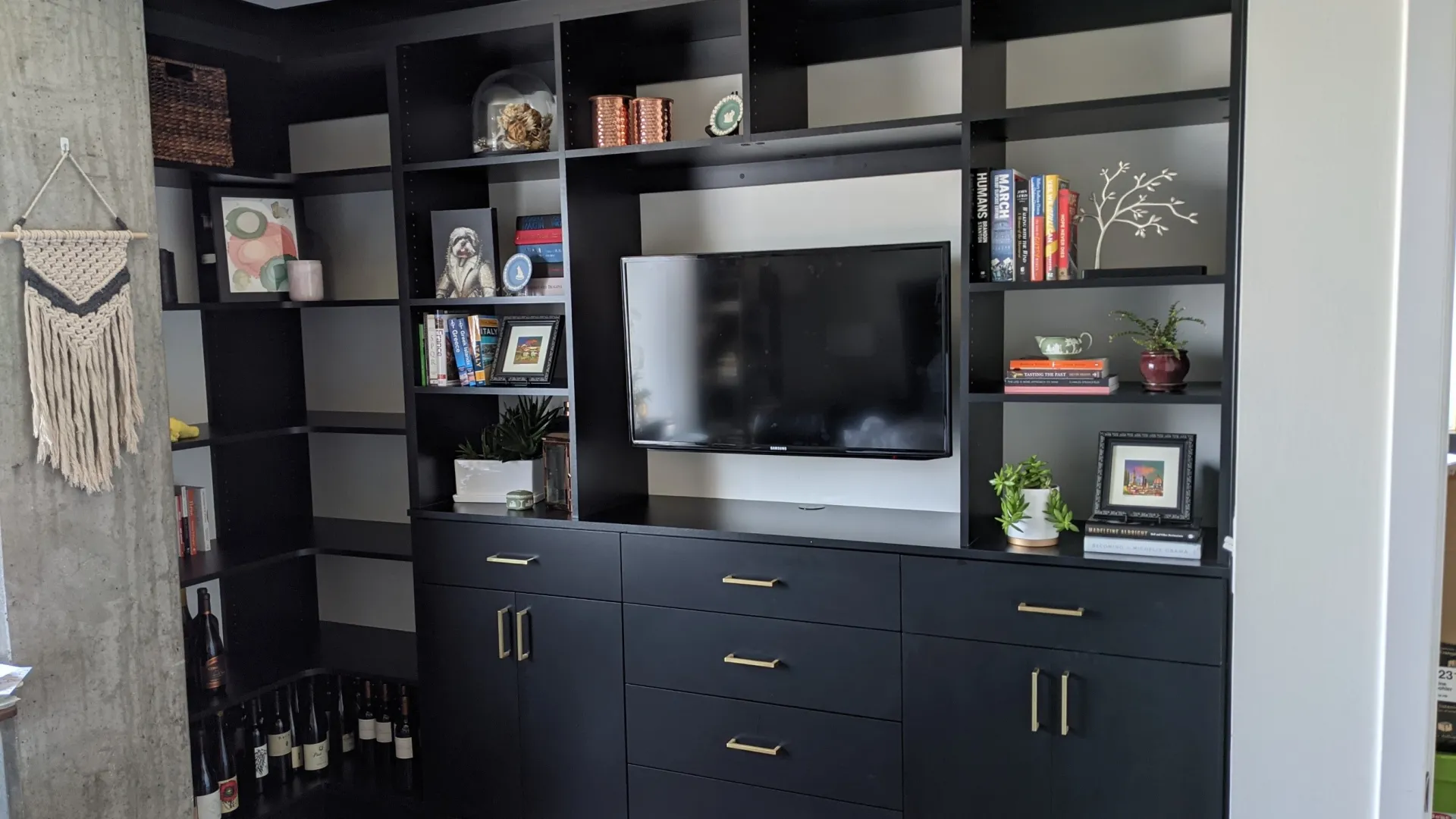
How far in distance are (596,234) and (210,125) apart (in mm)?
1211

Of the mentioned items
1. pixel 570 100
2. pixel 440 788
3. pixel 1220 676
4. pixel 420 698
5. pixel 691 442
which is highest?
pixel 570 100

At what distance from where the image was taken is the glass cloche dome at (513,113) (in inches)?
118

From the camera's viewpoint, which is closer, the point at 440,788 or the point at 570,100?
the point at 570,100

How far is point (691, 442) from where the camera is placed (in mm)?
2938

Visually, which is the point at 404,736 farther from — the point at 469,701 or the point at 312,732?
the point at 469,701

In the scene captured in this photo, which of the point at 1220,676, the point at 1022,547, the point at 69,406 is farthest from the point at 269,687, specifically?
the point at 1220,676

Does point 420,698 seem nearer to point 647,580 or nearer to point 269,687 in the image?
point 269,687

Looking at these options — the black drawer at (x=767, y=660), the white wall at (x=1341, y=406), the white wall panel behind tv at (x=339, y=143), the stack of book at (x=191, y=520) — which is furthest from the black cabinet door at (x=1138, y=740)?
the white wall panel behind tv at (x=339, y=143)

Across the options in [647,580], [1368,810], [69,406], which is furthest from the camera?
[647,580]

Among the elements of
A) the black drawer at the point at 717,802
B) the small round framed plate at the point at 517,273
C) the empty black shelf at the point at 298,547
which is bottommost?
the black drawer at the point at 717,802

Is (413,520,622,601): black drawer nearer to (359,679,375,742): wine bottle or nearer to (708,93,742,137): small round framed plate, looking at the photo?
(359,679,375,742): wine bottle

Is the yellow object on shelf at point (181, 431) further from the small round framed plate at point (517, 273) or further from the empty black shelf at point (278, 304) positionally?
the small round framed plate at point (517, 273)

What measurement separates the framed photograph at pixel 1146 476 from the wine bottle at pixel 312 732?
2504 millimetres

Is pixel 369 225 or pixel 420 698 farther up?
pixel 369 225
